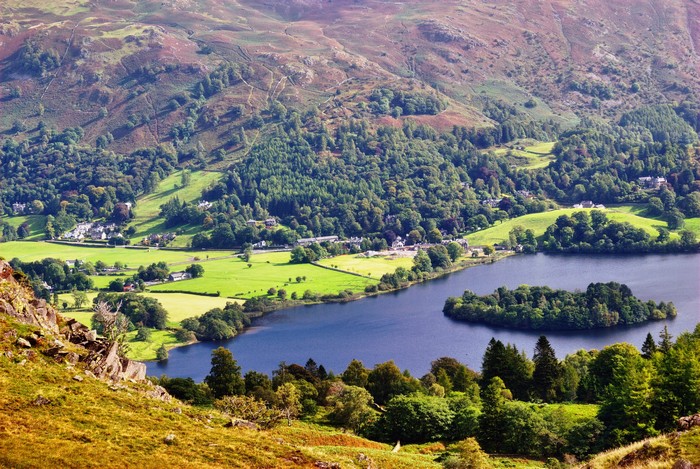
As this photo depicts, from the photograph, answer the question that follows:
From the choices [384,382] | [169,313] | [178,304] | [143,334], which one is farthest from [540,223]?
[384,382]

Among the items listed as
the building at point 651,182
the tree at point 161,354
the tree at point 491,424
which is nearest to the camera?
the tree at point 491,424

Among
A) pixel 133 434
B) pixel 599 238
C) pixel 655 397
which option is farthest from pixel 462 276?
pixel 133 434

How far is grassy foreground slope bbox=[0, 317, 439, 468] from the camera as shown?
30125 millimetres

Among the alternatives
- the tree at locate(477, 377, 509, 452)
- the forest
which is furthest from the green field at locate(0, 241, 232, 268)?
the tree at locate(477, 377, 509, 452)

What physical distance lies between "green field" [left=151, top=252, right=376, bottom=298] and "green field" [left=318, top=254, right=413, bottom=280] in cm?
324

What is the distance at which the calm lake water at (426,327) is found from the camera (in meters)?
102

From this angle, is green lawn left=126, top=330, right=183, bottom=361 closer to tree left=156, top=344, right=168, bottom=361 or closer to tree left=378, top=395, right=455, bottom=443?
tree left=156, top=344, right=168, bottom=361

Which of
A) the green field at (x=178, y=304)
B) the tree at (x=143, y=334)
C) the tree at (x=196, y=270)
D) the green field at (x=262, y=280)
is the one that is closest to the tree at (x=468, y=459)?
the tree at (x=143, y=334)

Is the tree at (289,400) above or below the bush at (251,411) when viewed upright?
below

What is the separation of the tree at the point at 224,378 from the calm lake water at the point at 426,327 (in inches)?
1120

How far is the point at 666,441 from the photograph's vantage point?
95.7 ft

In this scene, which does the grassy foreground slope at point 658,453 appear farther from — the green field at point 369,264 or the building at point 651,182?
the building at point 651,182

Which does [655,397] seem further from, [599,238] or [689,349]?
[599,238]

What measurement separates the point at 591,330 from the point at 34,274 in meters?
88.6
